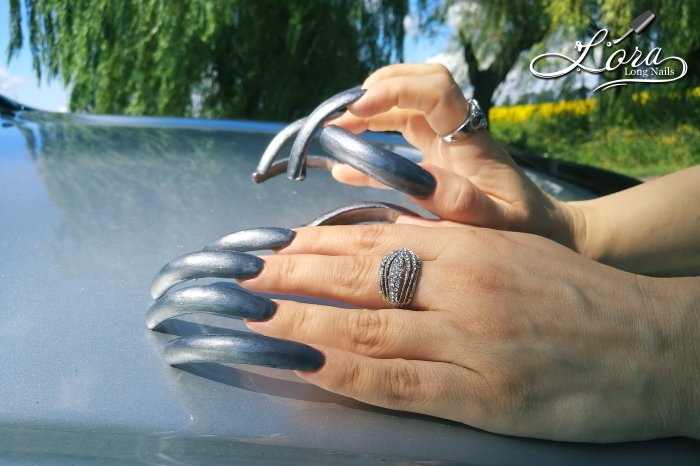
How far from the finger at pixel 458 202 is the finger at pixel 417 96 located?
10 centimetres

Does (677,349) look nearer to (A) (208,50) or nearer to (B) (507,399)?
(B) (507,399)

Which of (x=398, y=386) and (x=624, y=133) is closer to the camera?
(x=398, y=386)

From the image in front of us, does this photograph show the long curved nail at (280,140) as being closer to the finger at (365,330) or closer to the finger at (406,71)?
the finger at (406,71)

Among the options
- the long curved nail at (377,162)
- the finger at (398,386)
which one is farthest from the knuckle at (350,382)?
the long curved nail at (377,162)

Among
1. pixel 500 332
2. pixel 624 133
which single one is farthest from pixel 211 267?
pixel 624 133

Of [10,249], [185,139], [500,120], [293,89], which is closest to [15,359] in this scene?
[10,249]

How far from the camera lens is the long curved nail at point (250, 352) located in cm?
58

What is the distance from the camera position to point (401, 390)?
0.60 meters

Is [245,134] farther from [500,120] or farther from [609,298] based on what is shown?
[500,120]

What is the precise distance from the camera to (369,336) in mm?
644

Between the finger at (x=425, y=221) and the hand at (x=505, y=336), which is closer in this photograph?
the hand at (x=505, y=336)

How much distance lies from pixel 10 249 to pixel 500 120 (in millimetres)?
8670

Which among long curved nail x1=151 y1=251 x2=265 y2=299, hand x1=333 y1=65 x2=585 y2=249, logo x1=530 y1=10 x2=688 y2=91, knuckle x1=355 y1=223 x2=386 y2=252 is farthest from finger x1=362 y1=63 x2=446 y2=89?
logo x1=530 y1=10 x2=688 y2=91

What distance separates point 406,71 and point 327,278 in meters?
0.37
